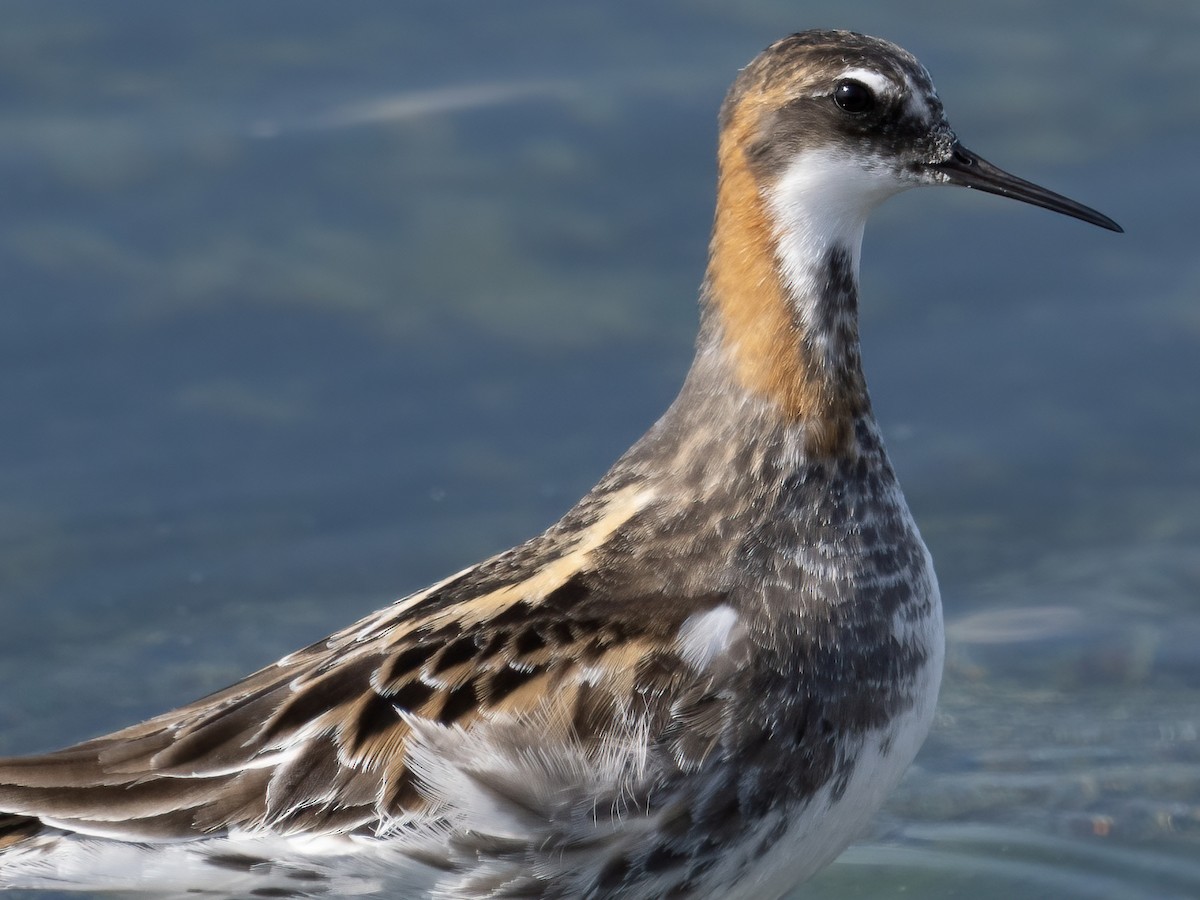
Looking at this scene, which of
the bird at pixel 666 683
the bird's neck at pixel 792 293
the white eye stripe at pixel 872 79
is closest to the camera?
the bird at pixel 666 683

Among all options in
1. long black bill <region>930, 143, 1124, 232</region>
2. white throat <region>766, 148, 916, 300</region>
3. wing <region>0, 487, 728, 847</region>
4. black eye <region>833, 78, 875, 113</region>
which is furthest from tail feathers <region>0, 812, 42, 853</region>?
long black bill <region>930, 143, 1124, 232</region>

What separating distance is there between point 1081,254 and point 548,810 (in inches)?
171

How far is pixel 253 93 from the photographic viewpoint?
30.9 ft

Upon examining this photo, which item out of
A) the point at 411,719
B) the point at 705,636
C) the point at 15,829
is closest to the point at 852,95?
the point at 705,636

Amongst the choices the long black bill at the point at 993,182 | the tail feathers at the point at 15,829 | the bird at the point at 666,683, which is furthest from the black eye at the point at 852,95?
the tail feathers at the point at 15,829

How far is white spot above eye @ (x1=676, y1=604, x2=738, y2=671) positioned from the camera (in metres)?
5.66

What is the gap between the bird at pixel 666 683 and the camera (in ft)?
18.3

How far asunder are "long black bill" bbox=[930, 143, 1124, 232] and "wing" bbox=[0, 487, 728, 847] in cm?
131

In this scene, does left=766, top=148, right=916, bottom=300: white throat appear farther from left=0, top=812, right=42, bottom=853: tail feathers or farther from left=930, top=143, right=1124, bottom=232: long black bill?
left=0, top=812, right=42, bottom=853: tail feathers

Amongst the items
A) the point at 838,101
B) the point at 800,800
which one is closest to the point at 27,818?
the point at 800,800

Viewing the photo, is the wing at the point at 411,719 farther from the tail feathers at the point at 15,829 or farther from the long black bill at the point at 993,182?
the long black bill at the point at 993,182

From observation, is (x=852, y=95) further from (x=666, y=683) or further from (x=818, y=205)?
(x=666, y=683)

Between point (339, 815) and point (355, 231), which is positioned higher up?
point (355, 231)

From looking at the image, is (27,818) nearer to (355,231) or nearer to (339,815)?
(339,815)
